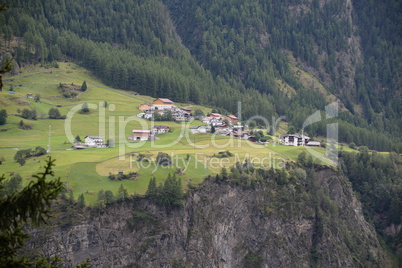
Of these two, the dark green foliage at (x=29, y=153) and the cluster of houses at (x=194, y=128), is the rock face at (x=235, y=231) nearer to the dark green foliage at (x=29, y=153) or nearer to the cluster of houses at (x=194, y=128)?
Result: the cluster of houses at (x=194, y=128)

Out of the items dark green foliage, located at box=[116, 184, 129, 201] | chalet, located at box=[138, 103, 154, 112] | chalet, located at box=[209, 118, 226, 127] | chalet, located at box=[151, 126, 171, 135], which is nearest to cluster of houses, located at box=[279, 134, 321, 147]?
chalet, located at box=[209, 118, 226, 127]

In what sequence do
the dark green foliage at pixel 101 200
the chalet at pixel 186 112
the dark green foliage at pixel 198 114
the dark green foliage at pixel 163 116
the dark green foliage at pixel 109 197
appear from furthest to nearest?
the dark green foliage at pixel 198 114 → the chalet at pixel 186 112 → the dark green foliage at pixel 163 116 → the dark green foliage at pixel 109 197 → the dark green foliage at pixel 101 200

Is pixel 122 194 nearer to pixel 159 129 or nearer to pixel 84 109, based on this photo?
pixel 159 129

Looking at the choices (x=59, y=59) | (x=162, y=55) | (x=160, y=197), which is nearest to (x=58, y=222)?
(x=160, y=197)

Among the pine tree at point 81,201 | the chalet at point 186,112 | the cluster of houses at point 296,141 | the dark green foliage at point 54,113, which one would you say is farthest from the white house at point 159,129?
the pine tree at point 81,201

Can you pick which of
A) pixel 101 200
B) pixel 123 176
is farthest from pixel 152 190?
pixel 101 200
